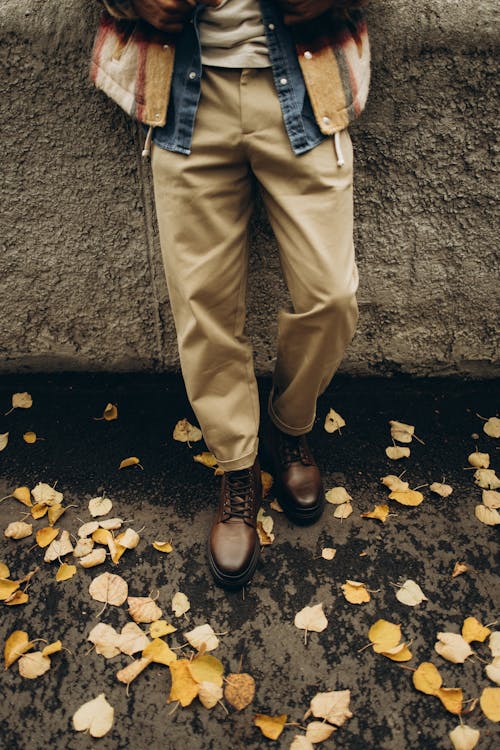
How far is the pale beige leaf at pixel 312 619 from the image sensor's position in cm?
168

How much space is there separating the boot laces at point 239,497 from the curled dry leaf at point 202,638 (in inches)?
13.1

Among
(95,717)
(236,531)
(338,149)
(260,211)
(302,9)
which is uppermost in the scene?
(302,9)

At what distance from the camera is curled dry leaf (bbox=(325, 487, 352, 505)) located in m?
2.02

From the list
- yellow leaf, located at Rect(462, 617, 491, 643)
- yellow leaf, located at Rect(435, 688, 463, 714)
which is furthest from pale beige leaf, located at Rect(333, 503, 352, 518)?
yellow leaf, located at Rect(435, 688, 463, 714)

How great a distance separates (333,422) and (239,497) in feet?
2.00

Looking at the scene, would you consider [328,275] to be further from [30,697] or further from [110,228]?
[30,697]

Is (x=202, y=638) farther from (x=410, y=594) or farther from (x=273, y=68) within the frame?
(x=273, y=68)

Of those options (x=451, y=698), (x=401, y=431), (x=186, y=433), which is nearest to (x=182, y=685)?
(x=451, y=698)

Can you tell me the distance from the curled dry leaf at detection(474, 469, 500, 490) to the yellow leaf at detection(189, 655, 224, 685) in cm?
112

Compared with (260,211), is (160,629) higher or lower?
lower

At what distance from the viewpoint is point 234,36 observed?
1.35 metres

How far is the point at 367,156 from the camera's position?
6.15ft

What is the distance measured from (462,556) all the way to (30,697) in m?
1.38

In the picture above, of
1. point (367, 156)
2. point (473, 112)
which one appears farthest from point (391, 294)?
point (473, 112)
